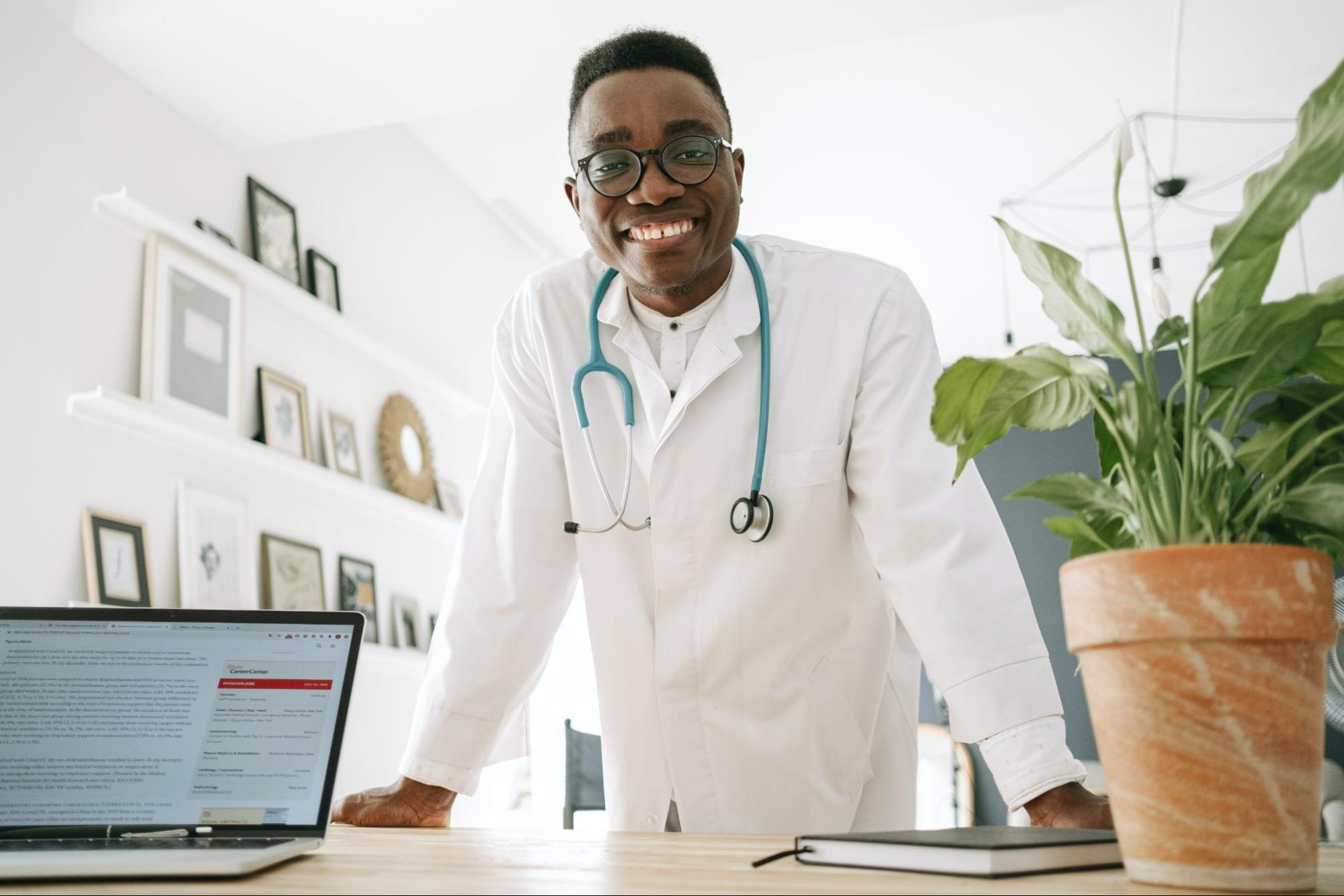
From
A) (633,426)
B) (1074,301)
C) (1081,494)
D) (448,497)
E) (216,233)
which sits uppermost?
(216,233)

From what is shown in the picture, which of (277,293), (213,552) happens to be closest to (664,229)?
(213,552)

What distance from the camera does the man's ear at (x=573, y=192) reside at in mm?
1583

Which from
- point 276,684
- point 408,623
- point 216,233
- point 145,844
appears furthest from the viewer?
point 408,623

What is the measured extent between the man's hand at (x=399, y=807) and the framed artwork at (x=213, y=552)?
5.55ft

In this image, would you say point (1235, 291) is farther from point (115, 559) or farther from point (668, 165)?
point (115, 559)

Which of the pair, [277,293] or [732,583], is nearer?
[732,583]

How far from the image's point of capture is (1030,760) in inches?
41.9

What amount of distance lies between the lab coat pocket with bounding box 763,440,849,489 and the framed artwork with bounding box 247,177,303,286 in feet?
7.72

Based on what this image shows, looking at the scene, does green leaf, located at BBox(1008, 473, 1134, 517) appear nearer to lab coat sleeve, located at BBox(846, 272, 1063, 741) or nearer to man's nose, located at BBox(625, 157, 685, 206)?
lab coat sleeve, located at BBox(846, 272, 1063, 741)

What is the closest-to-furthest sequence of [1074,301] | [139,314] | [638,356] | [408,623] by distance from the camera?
[1074,301], [638,356], [139,314], [408,623]

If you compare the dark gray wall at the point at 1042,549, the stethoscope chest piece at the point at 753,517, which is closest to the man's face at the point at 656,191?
the stethoscope chest piece at the point at 753,517

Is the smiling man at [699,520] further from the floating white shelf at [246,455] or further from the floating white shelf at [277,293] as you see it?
the floating white shelf at [277,293]

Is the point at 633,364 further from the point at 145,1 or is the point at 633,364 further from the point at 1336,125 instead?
the point at 145,1

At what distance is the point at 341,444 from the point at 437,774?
7.84ft
